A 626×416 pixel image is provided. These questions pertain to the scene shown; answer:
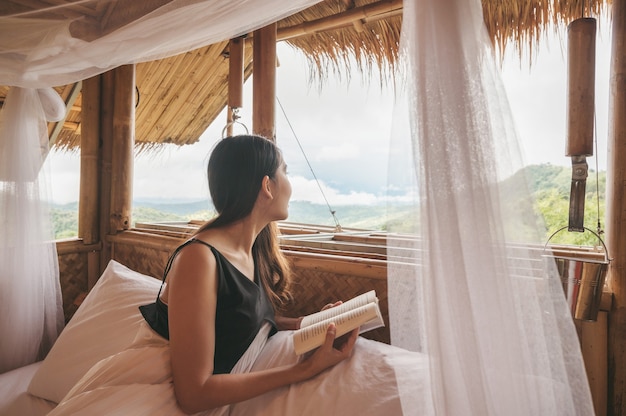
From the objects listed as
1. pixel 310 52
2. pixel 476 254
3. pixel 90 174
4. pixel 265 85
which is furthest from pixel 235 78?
pixel 476 254

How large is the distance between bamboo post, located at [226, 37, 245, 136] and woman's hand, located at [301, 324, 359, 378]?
1.18 meters

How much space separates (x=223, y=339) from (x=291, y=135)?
1516mm

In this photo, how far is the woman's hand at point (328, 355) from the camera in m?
0.83

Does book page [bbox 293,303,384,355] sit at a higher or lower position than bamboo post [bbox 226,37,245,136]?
lower

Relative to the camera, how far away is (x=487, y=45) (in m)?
0.60

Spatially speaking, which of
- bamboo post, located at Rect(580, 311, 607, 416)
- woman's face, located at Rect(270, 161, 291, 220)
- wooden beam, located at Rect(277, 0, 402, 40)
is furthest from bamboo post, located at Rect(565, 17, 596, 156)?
wooden beam, located at Rect(277, 0, 402, 40)

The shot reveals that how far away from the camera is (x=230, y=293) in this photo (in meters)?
0.91

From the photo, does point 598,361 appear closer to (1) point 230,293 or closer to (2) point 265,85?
(1) point 230,293

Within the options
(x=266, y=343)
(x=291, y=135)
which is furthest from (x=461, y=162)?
(x=291, y=135)

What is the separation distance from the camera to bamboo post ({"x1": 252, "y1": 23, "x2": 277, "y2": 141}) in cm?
174

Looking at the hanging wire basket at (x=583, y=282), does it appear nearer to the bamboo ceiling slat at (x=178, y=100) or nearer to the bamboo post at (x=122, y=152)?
the bamboo post at (x=122, y=152)

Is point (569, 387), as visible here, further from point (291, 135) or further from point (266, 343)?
point (291, 135)

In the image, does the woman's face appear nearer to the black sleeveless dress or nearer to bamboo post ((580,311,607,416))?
the black sleeveless dress

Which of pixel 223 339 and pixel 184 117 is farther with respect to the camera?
pixel 184 117
